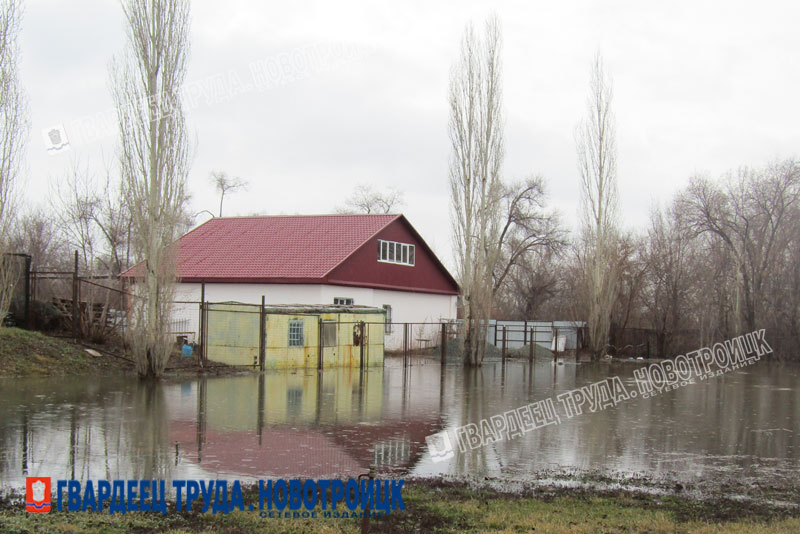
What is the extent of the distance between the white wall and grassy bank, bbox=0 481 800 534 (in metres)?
23.2

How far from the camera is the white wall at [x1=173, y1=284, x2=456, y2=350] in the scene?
3238 cm

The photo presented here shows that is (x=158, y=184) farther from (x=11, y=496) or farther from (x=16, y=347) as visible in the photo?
→ (x=11, y=496)

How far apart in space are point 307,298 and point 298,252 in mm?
3222

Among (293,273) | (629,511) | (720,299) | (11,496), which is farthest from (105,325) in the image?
(720,299)

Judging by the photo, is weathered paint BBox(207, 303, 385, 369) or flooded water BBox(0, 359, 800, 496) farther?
weathered paint BBox(207, 303, 385, 369)

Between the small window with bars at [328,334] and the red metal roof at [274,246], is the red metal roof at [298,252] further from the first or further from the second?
the small window with bars at [328,334]

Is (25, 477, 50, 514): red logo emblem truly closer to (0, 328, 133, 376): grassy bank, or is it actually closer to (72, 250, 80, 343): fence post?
(0, 328, 133, 376): grassy bank

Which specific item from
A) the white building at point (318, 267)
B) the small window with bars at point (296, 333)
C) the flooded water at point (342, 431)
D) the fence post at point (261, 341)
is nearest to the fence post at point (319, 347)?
the small window with bars at point (296, 333)

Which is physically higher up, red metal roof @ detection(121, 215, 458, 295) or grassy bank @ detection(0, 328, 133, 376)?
red metal roof @ detection(121, 215, 458, 295)

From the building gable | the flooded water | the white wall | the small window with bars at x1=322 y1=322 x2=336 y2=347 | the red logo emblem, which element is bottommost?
the flooded water

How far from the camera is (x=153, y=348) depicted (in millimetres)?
19297

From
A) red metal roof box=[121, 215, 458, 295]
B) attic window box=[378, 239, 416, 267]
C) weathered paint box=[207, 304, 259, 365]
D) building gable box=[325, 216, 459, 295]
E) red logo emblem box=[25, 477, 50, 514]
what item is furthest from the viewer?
attic window box=[378, 239, 416, 267]

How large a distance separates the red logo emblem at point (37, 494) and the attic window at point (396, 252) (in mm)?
28756

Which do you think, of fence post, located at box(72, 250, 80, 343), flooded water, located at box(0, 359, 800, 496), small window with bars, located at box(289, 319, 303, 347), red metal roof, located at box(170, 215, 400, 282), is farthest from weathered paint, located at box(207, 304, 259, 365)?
A: red metal roof, located at box(170, 215, 400, 282)
